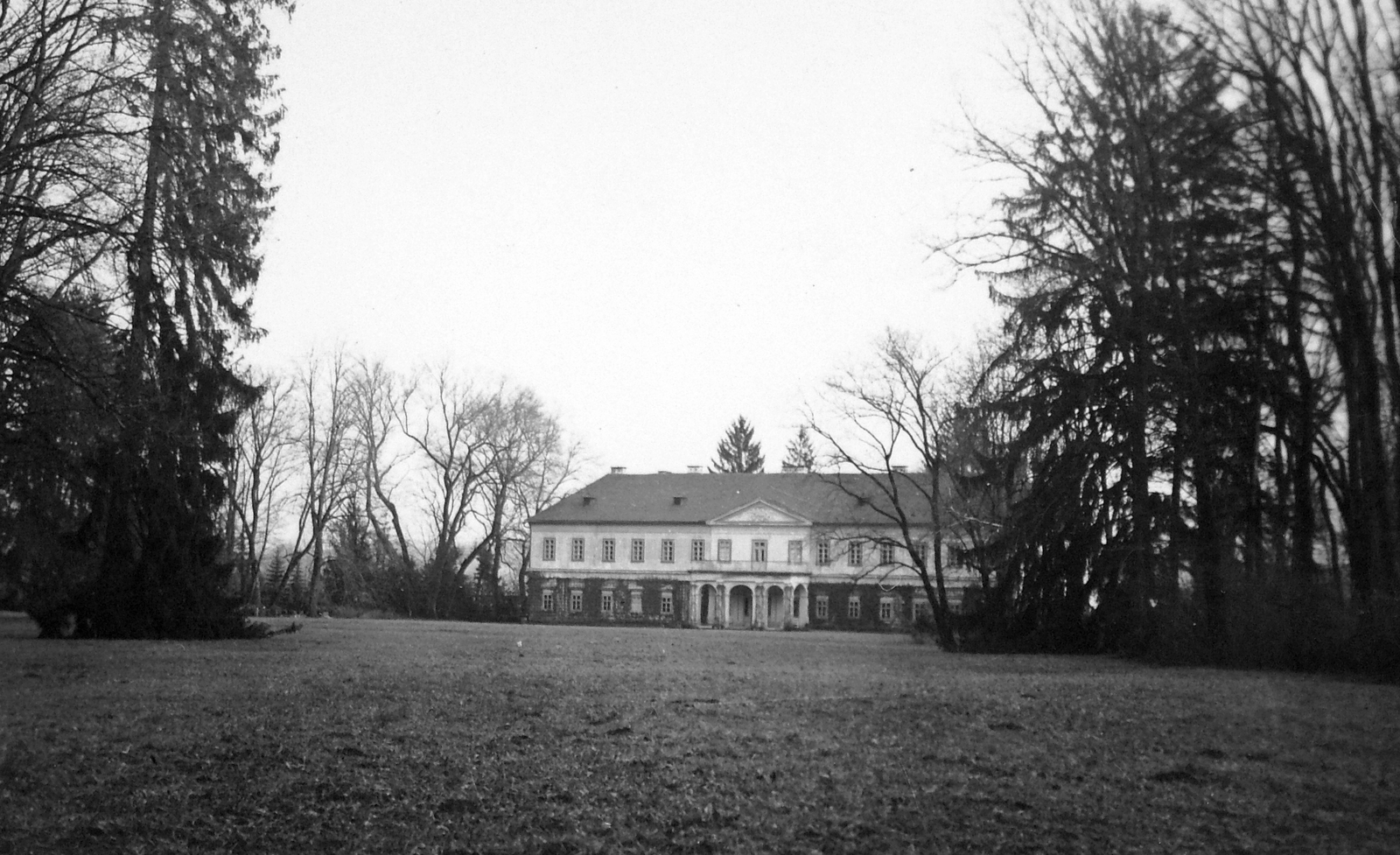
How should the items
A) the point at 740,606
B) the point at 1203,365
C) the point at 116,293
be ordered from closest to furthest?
the point at 116,293 → the point at 1203,365 → the point at 740,606

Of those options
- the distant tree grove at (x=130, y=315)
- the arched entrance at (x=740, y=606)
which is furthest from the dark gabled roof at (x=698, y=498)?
the distant tree grove at (x=130, y=315)

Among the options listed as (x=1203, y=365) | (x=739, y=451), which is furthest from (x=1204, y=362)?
(x=739, y=451)

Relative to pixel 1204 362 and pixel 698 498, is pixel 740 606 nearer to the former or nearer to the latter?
pixel 698 498

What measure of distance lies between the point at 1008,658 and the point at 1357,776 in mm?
16092

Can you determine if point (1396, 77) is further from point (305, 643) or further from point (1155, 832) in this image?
point (305, 643)

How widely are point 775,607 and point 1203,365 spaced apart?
49761 millimetres

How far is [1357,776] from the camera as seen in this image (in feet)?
27.7

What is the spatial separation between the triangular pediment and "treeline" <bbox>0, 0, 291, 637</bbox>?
1839 inches

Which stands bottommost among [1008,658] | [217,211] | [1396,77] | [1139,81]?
[1008,658]

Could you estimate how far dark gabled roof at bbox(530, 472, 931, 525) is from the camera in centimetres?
A: 6894

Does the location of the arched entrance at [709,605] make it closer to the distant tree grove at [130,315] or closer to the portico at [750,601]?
the portico at [750,601]

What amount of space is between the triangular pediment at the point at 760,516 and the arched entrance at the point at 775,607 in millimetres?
3789

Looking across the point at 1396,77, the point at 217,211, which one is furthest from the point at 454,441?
the point at 1396,77

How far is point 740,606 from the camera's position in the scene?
70625mm
